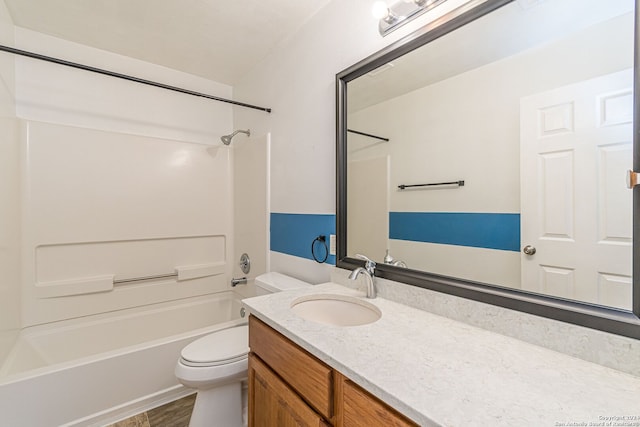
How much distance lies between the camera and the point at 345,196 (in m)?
1.49

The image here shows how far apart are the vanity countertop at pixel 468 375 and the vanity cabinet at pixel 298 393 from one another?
1.5 inches

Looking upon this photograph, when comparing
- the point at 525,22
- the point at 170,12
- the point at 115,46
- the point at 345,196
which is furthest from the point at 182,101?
the point at 525,22

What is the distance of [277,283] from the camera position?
5.78 ft

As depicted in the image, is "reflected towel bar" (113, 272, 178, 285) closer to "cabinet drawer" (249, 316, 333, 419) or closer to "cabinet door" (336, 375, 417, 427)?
"cabinet drawer" (249, 316, 333, 419)

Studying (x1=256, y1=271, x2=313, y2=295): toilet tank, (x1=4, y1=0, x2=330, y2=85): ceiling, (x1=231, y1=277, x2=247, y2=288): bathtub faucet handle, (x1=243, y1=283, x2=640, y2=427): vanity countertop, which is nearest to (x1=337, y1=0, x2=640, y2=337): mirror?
(x1=243, y1=283, x2=640, y2=427): vanity countertop

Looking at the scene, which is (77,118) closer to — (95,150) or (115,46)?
(95,150)

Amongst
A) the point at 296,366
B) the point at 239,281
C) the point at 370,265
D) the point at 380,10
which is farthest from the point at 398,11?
the point at 239,281

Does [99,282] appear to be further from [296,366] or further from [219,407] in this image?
[296,366]

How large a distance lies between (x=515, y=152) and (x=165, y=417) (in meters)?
2.22

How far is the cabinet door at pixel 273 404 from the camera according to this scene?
862 mm

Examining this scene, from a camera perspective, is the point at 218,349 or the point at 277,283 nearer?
the point at 218,349

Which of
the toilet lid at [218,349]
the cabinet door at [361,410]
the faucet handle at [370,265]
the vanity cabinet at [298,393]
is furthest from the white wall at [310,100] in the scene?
the cabinet door at [361,410]

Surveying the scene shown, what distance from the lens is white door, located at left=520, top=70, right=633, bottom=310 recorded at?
71cm

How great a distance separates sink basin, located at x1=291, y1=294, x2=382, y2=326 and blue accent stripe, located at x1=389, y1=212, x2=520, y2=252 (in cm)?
35
